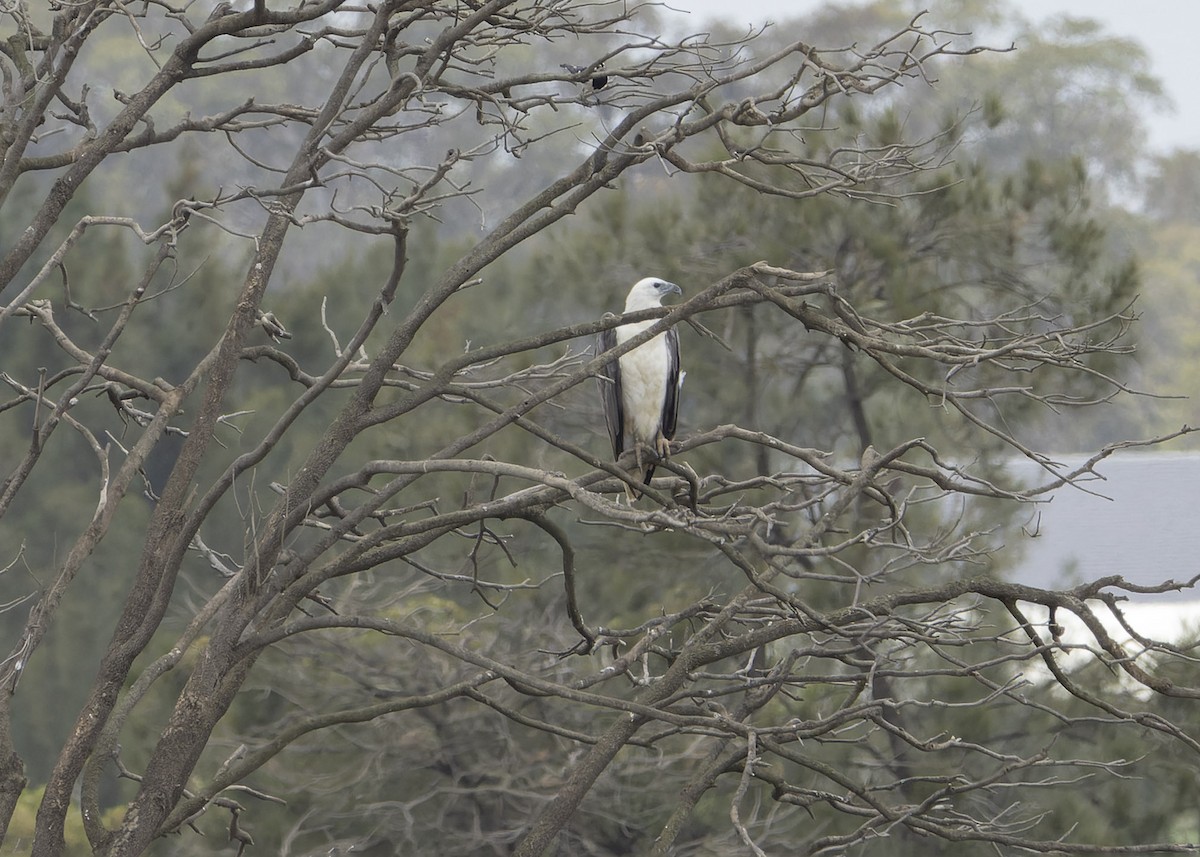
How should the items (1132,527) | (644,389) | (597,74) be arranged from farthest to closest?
(1132,527) < (644,389) < (597,74)

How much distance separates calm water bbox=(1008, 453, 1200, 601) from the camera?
14609 mm

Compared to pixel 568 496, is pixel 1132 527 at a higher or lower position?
higher

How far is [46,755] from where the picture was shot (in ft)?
30.9

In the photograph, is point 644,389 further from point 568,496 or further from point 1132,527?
point 1132,527

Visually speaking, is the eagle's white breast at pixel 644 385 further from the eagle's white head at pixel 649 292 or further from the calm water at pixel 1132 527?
the calm water at pixel 1132 527

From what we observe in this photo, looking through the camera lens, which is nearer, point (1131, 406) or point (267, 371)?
point (267, 371)

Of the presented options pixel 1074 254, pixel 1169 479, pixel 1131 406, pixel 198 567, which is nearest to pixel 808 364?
pixel 1074 254

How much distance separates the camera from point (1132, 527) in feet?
50.5

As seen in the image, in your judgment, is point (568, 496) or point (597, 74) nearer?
point (568, 496)

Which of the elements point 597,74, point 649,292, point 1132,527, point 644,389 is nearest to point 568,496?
point 597,74

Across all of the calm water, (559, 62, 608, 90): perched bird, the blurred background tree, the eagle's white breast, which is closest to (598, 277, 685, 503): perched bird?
the eagle's white breast

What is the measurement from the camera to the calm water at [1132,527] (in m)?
14.6

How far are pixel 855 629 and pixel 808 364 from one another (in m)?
4.33

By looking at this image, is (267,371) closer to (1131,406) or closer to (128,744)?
(128,744)
